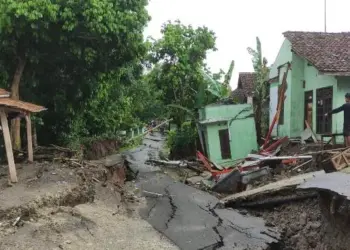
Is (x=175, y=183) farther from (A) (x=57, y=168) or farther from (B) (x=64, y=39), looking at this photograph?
(B) (x=64, y=39)

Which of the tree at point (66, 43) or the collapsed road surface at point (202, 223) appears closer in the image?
the collapsed road surface at point (202, 223)

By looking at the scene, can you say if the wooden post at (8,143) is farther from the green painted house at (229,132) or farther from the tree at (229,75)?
the tree at (229,75)

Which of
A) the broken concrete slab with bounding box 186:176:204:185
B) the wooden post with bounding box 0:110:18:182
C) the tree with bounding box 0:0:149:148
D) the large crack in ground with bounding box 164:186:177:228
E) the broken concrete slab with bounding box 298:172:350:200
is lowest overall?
the broken concrete slab with bounding box 186:176:204:185

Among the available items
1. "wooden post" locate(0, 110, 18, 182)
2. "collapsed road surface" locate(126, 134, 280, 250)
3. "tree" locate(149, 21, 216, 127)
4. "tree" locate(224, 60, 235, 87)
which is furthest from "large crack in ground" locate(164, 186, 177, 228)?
"tree" locate(149, 21, 216, 127)

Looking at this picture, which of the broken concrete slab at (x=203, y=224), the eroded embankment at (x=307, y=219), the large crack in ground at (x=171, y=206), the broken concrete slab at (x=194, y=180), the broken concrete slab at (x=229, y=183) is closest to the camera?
the eroded embankment at (x=307, y=219)

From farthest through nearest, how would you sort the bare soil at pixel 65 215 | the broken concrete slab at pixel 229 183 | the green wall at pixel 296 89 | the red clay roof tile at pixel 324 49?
→ the green wall at pixel 296 89 < the red clay roof tile at pixel 324 49 < the broken concrete slab at pixel 229 183 < the bare soil at pixel 65 215

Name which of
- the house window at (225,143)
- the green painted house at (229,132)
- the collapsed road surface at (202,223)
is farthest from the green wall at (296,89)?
the collapsed road surface at (202,223)

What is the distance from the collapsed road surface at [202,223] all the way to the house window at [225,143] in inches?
213

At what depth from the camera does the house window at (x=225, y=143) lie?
18562mm

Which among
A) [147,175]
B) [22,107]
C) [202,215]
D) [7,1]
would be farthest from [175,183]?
[7,1]

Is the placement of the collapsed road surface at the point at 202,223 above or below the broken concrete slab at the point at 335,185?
below

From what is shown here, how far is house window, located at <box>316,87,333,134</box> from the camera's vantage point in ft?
49.9

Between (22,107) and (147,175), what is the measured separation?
335 inches

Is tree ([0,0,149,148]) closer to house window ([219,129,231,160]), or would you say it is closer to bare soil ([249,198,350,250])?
house window ([219,129,231,160])
